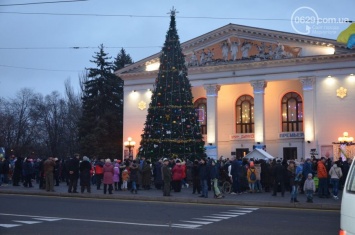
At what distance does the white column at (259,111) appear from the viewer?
1706 inches

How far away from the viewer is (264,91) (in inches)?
1762

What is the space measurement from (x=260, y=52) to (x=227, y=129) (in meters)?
8.42

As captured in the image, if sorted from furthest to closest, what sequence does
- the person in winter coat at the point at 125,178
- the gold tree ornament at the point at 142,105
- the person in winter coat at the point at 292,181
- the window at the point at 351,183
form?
the gold tree ornament at the point at 142,105 → the person in winter coat at the point at 125,178 → the person in winter coat at the point at 292,181 → the window at the point at 351,183

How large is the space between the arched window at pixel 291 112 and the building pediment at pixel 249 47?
4.64 m

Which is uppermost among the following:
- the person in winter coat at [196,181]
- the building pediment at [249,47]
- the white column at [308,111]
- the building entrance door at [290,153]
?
the building pediment at [249,47]

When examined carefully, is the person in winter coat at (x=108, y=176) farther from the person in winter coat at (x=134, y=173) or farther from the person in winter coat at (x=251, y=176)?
the person in winter coat at (x=251, y=176)

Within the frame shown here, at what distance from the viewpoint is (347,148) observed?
3941 centimetres

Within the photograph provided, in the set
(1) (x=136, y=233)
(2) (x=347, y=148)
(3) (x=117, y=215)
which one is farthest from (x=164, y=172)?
(2) (x=347, y=148)

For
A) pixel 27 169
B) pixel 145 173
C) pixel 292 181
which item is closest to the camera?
pixel 292 181

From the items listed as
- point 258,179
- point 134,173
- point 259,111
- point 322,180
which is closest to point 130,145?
point 259,111

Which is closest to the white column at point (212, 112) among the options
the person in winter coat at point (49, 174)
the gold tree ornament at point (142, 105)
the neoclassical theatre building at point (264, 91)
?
the neoclassical theatre building at point (264, 91)

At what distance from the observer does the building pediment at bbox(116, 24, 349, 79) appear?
138 feet

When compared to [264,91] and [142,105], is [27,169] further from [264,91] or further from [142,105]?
[264,91]

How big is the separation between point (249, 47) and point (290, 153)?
1049 cm
